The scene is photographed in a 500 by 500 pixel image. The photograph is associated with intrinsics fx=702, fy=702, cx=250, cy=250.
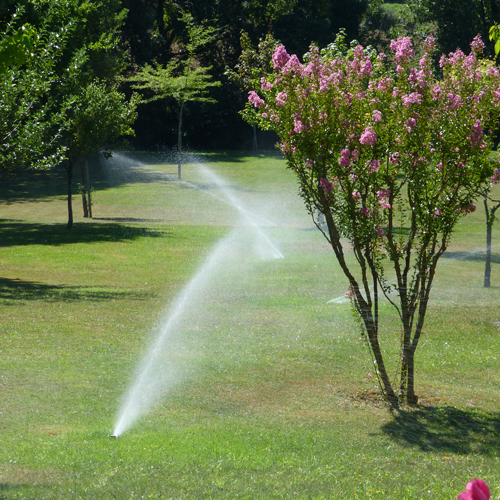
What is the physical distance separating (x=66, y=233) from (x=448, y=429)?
68.3 ft

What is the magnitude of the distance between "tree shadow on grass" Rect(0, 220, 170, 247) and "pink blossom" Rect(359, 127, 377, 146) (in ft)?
56.5

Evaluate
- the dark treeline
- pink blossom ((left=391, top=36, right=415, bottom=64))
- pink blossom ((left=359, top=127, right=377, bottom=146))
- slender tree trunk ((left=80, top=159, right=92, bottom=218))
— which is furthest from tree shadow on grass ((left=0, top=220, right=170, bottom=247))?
the dark treeline

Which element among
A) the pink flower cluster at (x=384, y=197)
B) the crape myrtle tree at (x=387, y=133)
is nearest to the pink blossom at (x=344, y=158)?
the crape myrtle tree at (x=387, y=133)

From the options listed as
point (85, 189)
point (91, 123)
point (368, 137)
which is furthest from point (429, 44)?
point (85, 189)

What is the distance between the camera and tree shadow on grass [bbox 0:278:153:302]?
14703mm

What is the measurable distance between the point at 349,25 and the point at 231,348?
1928 inches

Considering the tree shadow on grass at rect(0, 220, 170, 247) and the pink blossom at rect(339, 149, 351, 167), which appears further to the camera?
the tree shadow on grass at rect(0, 220, 170, 247)

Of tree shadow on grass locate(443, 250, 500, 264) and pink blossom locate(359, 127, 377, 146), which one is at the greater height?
pink blossom locate(359, 127, 377, 146)

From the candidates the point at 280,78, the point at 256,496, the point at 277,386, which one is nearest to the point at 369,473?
the point at 256,496

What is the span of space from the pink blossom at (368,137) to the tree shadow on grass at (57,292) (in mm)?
8331

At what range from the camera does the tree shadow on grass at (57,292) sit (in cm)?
1470

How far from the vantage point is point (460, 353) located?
1183cm

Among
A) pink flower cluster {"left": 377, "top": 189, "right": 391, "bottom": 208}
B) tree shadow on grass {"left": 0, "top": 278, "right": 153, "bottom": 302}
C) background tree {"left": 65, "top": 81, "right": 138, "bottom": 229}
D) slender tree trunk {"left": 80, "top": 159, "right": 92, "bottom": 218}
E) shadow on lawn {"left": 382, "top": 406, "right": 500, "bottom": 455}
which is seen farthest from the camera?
slender tree trunk {"left": 80, "top": 159, "right": 92, "bottom": 218}

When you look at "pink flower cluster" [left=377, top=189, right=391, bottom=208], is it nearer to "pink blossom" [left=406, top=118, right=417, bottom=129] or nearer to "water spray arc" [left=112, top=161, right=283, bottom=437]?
"pink blossom" [left=406, top=118, right=417, bottom=129]
